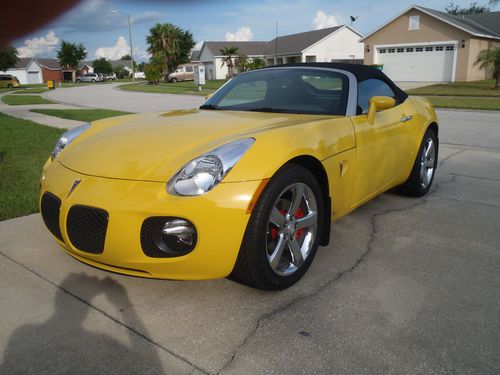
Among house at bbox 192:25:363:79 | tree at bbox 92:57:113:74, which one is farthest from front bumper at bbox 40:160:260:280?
tree at bbox 92:57:113:74

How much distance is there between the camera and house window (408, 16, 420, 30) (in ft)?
96.7

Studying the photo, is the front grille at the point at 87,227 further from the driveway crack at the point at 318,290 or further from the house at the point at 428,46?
the house at the point at 428,46

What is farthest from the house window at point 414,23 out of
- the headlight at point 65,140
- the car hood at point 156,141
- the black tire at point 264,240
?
the black tire at point 264,240

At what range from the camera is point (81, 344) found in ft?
7.10

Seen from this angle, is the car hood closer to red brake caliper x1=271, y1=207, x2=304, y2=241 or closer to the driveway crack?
red brake caliper x1=271, y1=207, x2=304, y2=241

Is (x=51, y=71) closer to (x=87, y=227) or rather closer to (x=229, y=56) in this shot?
(x=229, y=56)

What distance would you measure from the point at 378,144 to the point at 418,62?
29.2 m

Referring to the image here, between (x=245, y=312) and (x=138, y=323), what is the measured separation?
22.3 inches

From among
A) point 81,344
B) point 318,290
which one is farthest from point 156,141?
point 318,290

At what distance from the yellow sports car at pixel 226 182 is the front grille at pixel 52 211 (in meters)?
0.01

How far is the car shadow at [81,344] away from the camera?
6.58 ft

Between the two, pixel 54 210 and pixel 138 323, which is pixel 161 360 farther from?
pixel 54 210

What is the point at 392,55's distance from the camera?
1224 inches

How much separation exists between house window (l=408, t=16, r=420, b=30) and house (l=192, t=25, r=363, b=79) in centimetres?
1407
